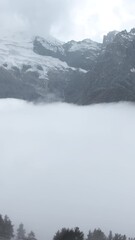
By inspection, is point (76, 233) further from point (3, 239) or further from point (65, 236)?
point (3, 239)

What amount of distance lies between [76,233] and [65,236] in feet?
11.5

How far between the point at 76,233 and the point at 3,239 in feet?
105

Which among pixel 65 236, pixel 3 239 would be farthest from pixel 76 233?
pixel 3 239

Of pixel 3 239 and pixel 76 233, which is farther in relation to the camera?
pixel 3 239

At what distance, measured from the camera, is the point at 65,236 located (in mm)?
174250

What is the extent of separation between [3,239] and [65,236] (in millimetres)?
31001

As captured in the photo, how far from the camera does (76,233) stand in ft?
577

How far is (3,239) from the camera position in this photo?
198 m

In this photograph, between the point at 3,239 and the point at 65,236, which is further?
the point at 3,239
